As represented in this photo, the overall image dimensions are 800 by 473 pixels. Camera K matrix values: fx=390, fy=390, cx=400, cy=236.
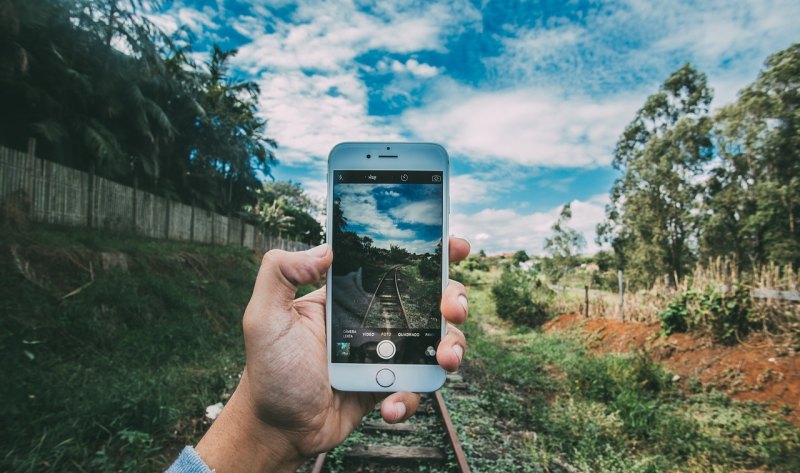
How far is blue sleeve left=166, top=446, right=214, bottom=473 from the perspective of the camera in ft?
5.43

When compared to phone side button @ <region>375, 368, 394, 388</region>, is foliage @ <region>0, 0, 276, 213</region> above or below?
above

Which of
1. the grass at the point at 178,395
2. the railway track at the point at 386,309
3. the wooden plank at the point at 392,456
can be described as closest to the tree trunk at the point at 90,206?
the grass at the point at 178,395

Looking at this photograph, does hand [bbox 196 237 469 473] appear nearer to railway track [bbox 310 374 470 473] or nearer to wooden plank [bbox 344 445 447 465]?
railway track [bbox 310 374 470 473]

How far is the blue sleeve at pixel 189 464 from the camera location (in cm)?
166

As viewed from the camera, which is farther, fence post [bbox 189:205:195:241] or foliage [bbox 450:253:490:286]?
foliage [bbox 450:253:490:286]

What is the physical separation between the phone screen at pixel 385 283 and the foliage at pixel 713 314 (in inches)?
333

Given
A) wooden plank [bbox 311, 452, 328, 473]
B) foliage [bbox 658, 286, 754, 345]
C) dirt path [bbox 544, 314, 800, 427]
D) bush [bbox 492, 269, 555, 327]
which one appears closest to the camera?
wooden plank [bbox 311, 452, 328, 473]

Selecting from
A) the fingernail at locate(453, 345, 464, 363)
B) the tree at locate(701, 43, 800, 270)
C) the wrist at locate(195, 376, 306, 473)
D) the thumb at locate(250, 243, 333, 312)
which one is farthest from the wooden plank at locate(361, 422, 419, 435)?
the tree at locate(701, 43, 800, 270)

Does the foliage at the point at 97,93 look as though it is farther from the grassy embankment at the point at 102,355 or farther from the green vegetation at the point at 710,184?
the green vegetation at the point at 710,184

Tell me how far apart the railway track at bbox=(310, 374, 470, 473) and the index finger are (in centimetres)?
256

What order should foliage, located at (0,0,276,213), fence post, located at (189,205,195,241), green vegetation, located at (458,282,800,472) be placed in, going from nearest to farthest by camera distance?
1. green vegetation, located at (458,282,800,472)
2. foliage, located at (0,0,276,213)
3. fence post, located at (189,205,195,241)

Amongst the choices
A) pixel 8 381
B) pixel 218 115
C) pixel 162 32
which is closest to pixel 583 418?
pixel 8 381

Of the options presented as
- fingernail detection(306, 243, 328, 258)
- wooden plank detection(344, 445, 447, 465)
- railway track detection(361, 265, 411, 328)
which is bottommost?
wooden plank detection(344, 445, 447, 465)

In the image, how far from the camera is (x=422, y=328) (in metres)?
2.05
